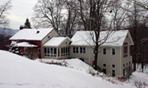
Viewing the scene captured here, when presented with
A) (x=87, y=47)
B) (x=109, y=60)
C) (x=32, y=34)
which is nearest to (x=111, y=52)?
(x=109, y=60)

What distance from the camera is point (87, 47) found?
28438 millimetres

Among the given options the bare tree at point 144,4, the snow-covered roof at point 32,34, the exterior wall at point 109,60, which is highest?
the bare tree at point 144,4

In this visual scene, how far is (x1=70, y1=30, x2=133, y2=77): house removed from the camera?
2551 centimetres

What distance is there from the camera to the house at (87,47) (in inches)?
1014

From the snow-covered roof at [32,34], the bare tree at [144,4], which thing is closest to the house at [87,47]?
the snow-covered roof at [32,34]

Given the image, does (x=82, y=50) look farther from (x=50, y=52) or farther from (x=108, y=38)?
(x=50, y=52)

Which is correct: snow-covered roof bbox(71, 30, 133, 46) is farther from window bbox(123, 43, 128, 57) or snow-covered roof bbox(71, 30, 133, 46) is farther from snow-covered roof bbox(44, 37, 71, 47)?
snow-covered roof bbox(44, 37, 71, 47)

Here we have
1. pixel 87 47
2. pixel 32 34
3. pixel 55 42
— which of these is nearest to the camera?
pixel 87 47

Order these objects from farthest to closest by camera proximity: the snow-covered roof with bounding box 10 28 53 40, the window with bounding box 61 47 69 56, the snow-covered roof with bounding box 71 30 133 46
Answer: the snow-covered roof with bounding box 10 28 53 40, the window with bounding box 61 47 69 56, the snow-covered roof with bounding box 71 30 133 46

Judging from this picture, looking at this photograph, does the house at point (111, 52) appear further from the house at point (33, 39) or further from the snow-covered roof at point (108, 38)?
the house at point (33, 39)

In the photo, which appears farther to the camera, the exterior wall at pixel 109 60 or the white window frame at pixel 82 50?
the white window frame at pixel 82 50

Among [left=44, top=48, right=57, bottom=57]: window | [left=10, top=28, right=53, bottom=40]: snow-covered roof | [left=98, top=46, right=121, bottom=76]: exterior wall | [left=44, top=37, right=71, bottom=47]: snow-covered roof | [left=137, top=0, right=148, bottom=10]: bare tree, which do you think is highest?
[left=137, top=0, right=148, bottom=10]: bare tree

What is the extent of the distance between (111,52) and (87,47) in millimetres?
4426

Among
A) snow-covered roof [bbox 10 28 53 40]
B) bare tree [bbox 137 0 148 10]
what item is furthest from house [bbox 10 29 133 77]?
bare tree [bbox 137 0 148 10]
